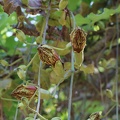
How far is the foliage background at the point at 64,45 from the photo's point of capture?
85 centimetres

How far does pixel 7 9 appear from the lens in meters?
0.76

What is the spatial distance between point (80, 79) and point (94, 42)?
143mm

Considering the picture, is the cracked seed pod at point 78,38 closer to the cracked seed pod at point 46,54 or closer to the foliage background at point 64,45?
the cracked seed pod at point 46,54

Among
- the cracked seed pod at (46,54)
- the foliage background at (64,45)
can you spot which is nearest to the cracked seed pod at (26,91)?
the cracked seed pod at (46,54)

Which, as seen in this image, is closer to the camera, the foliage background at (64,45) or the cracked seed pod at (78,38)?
the cracked seed pod at (78,38)

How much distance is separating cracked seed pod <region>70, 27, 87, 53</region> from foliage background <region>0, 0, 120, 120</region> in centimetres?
15

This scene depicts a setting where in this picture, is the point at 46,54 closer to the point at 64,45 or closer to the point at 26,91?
the point at 26,91

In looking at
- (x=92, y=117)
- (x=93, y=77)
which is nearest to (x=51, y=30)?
(x=92, y=117)

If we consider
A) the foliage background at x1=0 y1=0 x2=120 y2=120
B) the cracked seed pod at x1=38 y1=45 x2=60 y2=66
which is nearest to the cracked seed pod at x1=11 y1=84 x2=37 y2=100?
the cracked seed pod at x1=38 y1=45 x2=60 y2=66

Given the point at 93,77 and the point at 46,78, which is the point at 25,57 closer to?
the point at 46,78

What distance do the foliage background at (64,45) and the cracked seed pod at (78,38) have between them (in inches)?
5.9

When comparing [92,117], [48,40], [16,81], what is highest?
[48,40]

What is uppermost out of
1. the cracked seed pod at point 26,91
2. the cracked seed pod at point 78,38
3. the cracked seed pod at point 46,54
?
the cracked seed pod at point 78,38

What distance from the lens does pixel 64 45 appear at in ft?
2.84
